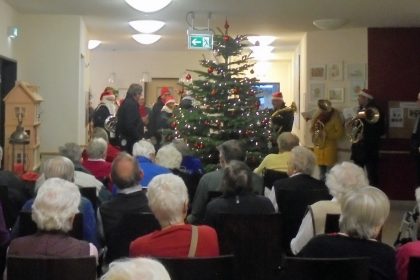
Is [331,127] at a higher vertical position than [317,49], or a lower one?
lower

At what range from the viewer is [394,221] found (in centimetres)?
958

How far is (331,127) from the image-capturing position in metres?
11.8

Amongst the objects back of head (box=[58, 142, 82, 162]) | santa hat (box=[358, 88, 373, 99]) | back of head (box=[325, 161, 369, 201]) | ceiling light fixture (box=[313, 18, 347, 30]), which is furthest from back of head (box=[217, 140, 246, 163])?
santa hat (box=[358, 88, 373, 99])

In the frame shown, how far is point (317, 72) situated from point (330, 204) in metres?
8.46

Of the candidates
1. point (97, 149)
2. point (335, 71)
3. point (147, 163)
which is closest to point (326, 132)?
point (335, 71)

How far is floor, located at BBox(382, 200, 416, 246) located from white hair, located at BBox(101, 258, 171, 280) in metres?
6.23

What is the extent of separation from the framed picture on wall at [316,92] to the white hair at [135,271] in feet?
35.6

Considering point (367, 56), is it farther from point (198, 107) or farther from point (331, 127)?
point (198, 107)

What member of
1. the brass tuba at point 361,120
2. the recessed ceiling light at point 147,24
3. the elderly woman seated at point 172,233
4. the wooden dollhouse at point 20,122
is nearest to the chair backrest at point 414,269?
the elderly woman seated at point 172,233

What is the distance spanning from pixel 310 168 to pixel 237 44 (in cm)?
397

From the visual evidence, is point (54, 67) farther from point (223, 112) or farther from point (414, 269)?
point (414, 269)

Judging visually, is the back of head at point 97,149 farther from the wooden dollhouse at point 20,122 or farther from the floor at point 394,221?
the floor at point 394,221

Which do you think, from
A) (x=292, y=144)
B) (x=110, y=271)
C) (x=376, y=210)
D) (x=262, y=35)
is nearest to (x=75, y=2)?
(x=292, y=144)

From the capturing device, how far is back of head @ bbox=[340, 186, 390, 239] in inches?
124
